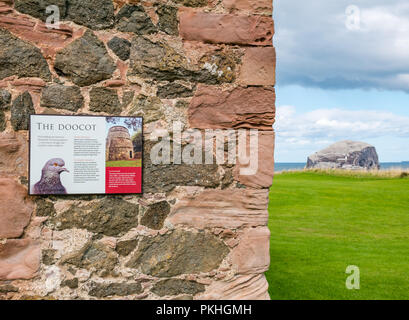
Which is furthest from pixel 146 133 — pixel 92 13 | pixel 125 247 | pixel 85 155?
pixel 92 13

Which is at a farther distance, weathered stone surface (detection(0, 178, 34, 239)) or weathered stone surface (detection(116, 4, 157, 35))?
weathered stone surface (detection(116, 4, 157, 35))

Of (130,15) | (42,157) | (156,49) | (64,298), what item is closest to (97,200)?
(42,157)

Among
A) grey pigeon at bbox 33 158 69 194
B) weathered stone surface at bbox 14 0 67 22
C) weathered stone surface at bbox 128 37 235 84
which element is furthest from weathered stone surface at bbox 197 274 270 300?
weathered stone surface at bbox 14 0 67 22

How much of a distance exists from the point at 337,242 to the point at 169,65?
584 centimetres

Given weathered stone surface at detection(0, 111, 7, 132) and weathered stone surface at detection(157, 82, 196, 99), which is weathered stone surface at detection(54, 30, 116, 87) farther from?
weathered stone surface at detection(0, 111, 7, 132)

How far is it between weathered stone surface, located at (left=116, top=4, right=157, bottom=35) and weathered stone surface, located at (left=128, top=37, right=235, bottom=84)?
8cm

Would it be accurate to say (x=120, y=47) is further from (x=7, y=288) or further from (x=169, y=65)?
(x=7, y=288)

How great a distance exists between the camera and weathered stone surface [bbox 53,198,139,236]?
9.61 ft

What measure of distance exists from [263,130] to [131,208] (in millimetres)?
1261

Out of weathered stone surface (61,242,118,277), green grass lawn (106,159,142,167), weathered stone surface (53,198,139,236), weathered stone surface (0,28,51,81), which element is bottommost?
weathered stone surface (61,242,118,277)

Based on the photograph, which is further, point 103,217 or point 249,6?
point 249,6

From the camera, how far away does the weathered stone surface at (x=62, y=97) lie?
2910mm

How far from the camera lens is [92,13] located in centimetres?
298

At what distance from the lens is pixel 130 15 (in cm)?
304
